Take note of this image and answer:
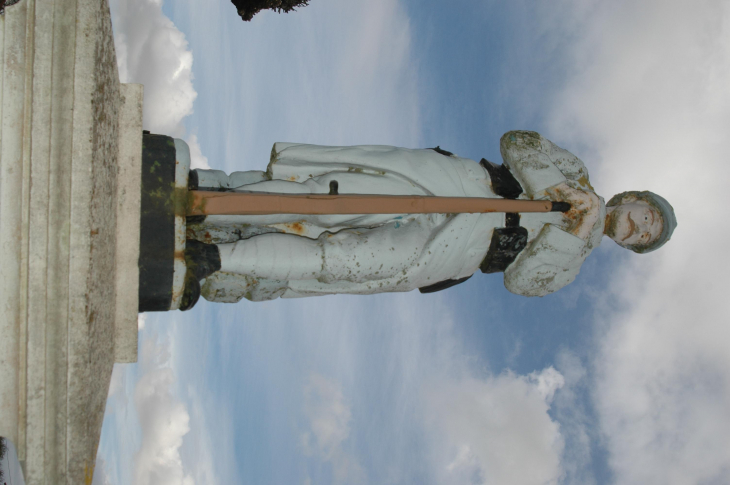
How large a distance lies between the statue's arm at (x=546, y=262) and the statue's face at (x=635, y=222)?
0.39 m

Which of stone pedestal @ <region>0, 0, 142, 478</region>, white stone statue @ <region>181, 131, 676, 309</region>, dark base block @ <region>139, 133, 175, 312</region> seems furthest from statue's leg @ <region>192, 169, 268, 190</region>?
stone pedestal @ <region>0, 0, 142, 478</region>

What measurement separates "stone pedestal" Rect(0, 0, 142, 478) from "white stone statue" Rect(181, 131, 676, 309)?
0.68 metres

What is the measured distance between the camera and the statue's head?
427cm

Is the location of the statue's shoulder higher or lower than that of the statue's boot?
higher

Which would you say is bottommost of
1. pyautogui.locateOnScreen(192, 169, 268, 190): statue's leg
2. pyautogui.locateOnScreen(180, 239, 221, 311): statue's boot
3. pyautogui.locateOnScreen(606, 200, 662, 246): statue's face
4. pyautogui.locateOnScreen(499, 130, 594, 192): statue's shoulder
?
pyautogui.locateOnScreen(180, 239, 221, 311): statue's boot

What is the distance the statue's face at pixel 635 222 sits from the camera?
4.27 meters

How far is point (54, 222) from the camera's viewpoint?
2426 millimetres

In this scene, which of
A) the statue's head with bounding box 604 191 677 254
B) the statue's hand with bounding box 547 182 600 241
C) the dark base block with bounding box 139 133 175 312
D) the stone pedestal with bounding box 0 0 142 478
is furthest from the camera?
the statue's head with bounding box 604 191 677 254

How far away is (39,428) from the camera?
256 cm

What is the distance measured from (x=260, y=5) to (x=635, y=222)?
572 cm

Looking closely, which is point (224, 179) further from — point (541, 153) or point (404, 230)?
point (541, 153)

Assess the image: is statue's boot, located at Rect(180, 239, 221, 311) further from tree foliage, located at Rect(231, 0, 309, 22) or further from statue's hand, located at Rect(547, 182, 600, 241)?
tree foliage, located at Rect(231, 0, 309, 22)

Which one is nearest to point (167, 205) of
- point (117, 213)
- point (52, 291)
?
point (117, 213)

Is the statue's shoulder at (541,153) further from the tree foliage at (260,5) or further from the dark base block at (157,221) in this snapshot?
the tree foliage at (260,5)
